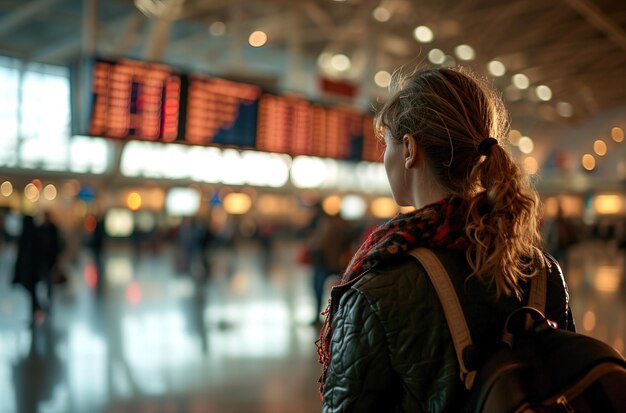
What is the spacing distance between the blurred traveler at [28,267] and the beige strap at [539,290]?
8.84 metres

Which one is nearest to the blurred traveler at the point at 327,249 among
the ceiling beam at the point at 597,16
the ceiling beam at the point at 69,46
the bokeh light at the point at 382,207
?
the ceiling beam at the point at 597,16

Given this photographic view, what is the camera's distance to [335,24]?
3050 centimetres

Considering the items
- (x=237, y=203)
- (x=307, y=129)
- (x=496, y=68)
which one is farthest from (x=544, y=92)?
(x=307, y=129)

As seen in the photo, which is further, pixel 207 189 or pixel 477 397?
pixel 207 189

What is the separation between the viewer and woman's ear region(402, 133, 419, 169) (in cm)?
143

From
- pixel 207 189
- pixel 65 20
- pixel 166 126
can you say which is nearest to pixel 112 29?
pixel 65 20

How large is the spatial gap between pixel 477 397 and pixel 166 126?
866 cm

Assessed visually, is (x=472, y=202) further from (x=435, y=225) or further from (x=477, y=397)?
(x=477, y=397)

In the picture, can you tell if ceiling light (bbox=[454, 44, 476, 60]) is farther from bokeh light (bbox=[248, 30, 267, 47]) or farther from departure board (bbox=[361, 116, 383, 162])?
departure board (bbox=[361, 116, 383, 162])

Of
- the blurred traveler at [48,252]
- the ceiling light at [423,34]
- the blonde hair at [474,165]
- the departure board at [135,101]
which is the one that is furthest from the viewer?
the ceiling light at [423,34]

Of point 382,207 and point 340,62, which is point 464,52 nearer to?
point 340,62

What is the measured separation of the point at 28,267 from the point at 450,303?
9109 mm

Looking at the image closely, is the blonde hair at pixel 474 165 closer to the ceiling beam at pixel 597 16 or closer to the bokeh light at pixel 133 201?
the ceiling beam at pixel 597 16

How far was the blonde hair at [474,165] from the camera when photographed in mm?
1346
